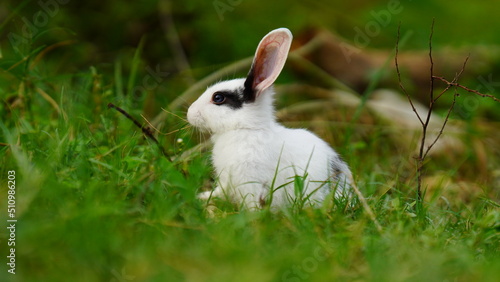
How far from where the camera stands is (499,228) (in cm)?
385

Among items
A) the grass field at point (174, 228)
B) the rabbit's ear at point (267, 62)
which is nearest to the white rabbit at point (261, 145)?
the rabbit's ear at point (267, 62)

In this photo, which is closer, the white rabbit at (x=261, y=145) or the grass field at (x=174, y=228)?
the grass field at (x=174, y=228)

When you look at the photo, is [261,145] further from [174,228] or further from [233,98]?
[174,228]

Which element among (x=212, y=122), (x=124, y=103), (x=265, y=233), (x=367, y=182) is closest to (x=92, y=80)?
(x=124, y=103)

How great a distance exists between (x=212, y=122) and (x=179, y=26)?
4.74 m

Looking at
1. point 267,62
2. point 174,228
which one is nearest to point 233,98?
point 267,62

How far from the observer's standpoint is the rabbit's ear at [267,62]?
4285mm

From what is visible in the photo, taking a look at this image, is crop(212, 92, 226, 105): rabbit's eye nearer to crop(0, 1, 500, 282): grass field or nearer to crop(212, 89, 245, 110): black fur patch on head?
crop(212, 89, 245, 110): black fur patch on head

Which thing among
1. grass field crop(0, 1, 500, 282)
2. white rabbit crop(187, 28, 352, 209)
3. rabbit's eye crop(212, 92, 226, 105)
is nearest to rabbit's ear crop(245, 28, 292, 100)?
white rabbit crop(187, 28, 352, 209)

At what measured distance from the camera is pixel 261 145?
4199 millimetres

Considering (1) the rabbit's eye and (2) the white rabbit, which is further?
(1) the rabbit's eye

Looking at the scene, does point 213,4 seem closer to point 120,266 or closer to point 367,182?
point 367,182

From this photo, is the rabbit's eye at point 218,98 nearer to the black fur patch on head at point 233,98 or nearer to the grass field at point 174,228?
the black fur patch on head at point 233,98

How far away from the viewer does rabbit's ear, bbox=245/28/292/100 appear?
4285mm
